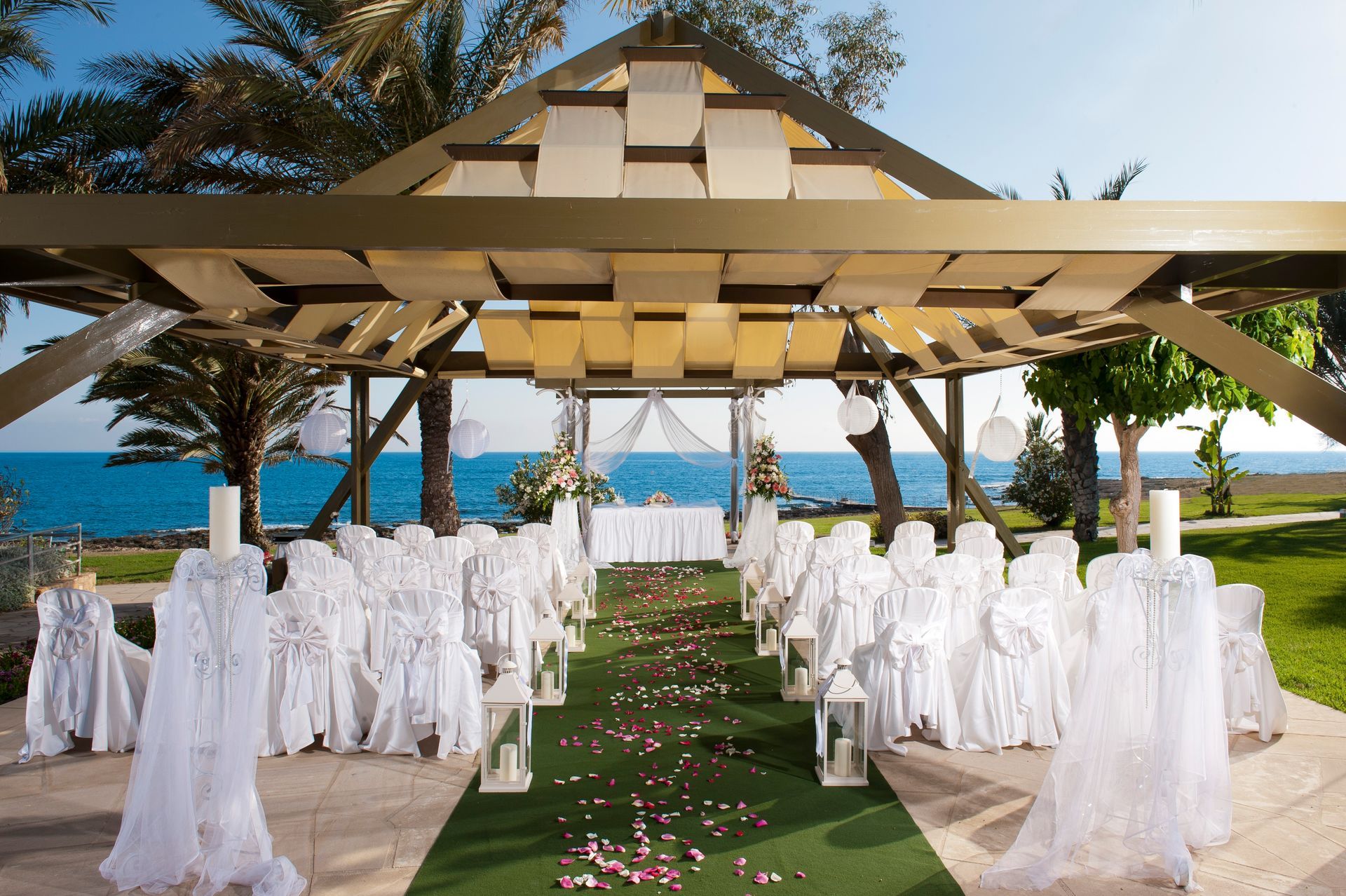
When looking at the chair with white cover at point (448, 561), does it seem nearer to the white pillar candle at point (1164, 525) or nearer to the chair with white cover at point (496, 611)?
the chair with white cover at point (496, 611)

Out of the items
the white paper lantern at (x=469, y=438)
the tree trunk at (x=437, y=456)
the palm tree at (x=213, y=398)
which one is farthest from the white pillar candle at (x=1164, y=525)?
the tree trunk at (x=437, y=456)

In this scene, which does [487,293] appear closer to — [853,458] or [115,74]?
[115,74]

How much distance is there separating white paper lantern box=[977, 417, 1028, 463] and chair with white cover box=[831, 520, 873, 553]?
4.67 ft

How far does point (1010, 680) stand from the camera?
4.42 metres

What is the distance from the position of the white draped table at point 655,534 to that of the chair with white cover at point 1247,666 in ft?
25.4

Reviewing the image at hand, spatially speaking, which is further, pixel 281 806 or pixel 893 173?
pixel 893 173

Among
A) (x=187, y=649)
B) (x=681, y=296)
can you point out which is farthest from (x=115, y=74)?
(x=187, y=649)

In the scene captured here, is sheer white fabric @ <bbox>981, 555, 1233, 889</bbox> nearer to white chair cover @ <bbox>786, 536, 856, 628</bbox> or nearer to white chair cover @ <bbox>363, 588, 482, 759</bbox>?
white chair cover @ <bbox>363, 588, 482, 759</bbox>

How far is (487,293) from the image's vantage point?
4.31m

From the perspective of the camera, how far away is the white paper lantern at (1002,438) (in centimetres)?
785

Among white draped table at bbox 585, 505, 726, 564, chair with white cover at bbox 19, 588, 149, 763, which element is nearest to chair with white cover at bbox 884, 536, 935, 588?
chair with white cover at bbox 19, 588, 149, 763

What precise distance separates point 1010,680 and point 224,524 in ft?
13.1

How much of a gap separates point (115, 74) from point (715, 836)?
34.0 ft

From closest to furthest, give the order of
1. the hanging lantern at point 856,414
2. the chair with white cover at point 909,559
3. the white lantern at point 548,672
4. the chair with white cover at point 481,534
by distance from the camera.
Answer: the white lantern at point 548,672
the chair with white cover at point 909,559
the chair with white cover at point 481,534
the hanging lantern at point 856,414
